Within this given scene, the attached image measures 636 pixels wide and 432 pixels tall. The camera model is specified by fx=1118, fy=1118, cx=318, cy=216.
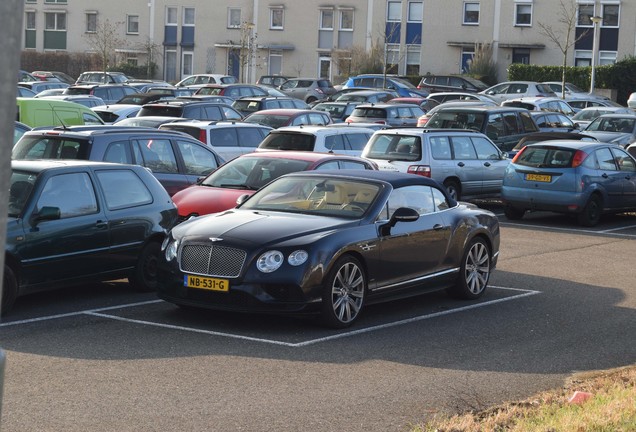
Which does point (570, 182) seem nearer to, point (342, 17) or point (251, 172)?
point (251, 172)

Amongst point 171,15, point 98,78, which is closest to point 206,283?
point 98,78

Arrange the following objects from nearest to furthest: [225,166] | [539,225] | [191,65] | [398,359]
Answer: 1. [398,359]
2. [225,166]
3. [539,225]
4. [191,65]

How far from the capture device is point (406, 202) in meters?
11.7

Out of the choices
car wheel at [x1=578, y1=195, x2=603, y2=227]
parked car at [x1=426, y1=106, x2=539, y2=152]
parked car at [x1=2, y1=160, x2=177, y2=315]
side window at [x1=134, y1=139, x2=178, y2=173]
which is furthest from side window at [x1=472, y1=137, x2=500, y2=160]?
parked car at [x1=2, y1=160, x2=177, y2=315]

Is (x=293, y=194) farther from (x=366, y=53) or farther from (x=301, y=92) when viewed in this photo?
(x=366, y=53)

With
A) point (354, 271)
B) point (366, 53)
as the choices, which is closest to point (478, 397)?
point (354, 271)

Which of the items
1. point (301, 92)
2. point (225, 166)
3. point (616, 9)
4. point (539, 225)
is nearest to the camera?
point (225, 166)

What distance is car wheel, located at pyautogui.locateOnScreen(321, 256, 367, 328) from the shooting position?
10.1m

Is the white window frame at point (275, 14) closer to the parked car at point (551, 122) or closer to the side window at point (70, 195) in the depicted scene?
the parked car at point (551, 122)

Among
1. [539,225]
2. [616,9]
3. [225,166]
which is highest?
[616,9]

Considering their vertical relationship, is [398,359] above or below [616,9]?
below

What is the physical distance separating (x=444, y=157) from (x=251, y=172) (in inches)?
296

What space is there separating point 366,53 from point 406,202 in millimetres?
54174

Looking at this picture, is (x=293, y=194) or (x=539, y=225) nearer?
(x=293, y=194)
